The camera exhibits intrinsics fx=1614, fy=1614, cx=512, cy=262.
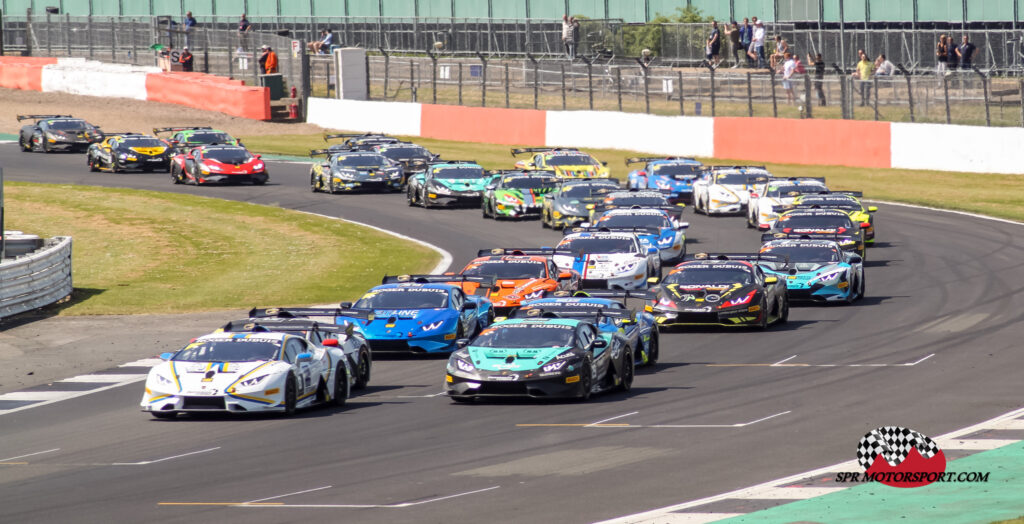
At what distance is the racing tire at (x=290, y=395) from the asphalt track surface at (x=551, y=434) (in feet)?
1.43

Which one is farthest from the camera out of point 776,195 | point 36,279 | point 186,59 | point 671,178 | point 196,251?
point 186,59

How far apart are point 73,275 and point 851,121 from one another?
87.2 ft

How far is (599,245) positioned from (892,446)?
63.6 ft

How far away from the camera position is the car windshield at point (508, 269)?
105ft

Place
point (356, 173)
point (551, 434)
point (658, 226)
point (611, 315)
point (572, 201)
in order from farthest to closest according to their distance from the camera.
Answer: point (356, 173) < point (572, 201) < point (658, 226) < point (611, 315) < point (551, 434)

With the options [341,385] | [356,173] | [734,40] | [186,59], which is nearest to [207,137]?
[356,173]

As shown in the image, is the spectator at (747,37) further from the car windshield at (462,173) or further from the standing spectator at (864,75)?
the car windshield at (462,173)

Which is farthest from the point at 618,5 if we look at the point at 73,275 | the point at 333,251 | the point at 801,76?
the point at 73,275

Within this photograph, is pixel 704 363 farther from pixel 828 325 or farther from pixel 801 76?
pixel 801 76

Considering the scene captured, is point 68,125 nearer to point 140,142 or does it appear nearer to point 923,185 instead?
point 140,142

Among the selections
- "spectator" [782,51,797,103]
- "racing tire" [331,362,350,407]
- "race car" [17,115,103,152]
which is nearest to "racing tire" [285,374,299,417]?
"racing tire" [331,362,350,407]

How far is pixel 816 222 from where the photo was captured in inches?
1490

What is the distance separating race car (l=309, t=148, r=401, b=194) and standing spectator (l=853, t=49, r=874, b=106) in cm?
1553

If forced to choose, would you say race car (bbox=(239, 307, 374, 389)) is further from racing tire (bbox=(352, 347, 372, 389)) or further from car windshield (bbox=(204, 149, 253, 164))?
car windshield (bbox=(204, 149, 253, 164))
